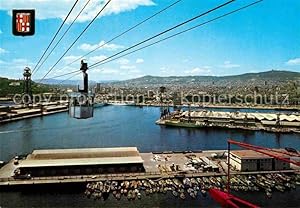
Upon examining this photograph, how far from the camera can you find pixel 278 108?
20.6m

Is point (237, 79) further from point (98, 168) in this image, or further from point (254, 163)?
point (98, 168)

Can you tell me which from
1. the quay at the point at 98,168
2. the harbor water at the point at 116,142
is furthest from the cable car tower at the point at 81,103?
the quay at the point at 98,168

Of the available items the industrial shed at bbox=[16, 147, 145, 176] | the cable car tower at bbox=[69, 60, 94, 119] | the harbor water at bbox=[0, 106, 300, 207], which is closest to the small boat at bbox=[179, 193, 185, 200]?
the harbor water at bbox=[0, 106, 300, 207]

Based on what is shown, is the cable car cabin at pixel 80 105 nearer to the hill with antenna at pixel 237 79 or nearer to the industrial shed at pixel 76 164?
the industrial shed at pixel 76 164

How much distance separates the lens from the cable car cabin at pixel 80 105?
5.01 ft

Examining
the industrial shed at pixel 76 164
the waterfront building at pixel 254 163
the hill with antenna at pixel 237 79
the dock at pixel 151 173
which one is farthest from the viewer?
the hill with antenna at pixel 237 79

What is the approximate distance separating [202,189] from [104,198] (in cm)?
138

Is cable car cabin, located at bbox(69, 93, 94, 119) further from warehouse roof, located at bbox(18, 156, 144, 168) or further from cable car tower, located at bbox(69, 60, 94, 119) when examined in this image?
warehouse roof, located at bbox(18, 156, 144, 168)

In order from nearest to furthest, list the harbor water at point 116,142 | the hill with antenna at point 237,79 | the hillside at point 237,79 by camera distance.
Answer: the harbor water at point 116,142 → the hill with antenna at point 237,79 → the hillside at point 237,79

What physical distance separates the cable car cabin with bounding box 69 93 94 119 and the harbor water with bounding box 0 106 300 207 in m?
2.89

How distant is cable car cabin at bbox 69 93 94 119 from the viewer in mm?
1528

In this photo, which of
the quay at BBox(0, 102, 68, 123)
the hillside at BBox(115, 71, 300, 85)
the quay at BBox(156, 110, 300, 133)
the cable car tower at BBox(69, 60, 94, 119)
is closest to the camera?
the cable car tower at BBox(69, 60, 94, 119)

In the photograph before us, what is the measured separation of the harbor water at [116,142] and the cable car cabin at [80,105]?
289cm

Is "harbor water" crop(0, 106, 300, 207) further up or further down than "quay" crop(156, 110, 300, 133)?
further down
